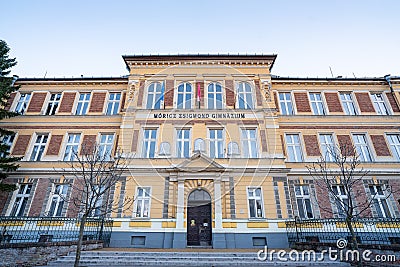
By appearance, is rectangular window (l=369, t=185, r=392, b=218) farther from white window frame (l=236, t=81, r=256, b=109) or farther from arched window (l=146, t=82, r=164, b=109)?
arched window (l=146, t=82, r=164, b=109)

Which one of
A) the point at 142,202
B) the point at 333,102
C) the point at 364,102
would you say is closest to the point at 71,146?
the point at 142,202

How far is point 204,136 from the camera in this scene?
679 inches

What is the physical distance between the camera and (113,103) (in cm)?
2020

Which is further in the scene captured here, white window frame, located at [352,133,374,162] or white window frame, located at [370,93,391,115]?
white window frame, located at [370,93,391,115]

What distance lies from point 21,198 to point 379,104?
29.1 m

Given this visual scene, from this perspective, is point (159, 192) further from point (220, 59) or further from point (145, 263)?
point (220, 59)

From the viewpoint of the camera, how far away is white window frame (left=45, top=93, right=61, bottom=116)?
19922 mm

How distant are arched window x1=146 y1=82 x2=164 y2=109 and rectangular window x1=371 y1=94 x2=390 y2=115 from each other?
18.0m

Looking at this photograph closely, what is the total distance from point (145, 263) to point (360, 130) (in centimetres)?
1844

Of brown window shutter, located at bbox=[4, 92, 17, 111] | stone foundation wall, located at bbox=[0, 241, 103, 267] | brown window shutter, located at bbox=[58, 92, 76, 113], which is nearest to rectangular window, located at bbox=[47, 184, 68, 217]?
brown window shutter, located at bbox=[58, 92, 76, 113]

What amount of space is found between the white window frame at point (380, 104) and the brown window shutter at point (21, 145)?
28440 mm

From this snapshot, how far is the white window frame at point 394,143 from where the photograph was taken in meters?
18.2

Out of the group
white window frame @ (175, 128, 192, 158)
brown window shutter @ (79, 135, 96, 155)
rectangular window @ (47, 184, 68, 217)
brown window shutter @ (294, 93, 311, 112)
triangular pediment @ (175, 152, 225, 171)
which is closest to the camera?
triangular pediment @ (175, 152, 225, 171)

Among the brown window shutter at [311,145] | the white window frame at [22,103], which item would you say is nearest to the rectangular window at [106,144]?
the white window frame at [22,103]
